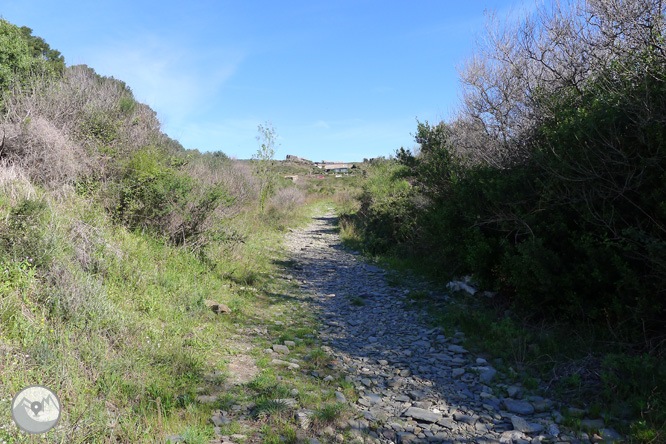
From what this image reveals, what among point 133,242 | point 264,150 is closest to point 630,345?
point 133,242

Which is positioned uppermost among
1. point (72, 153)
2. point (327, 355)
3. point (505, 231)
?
point (72, 153)

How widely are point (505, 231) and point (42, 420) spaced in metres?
6.78

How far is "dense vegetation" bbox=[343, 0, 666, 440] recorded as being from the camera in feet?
13.9

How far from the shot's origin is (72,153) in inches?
316

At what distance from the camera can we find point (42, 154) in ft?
25.1

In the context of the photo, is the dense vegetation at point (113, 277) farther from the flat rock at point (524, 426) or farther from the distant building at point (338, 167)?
the distant building at point (338, 167)

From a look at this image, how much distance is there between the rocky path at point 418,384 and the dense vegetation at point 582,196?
0.92 metres

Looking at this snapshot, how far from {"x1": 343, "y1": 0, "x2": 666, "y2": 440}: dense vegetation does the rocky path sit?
92 cm

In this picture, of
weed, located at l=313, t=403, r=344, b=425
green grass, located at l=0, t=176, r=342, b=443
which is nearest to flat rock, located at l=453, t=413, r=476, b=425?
weed, located at l=313, t=403, r=344, b=425

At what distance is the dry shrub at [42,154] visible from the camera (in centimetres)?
749

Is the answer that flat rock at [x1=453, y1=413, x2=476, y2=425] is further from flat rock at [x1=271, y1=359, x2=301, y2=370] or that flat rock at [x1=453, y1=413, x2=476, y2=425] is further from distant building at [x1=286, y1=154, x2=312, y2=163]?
distant building at [x1=286, y1=154, x2=312, y2=163]

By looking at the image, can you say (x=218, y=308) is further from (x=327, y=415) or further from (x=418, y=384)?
(x=418, y=384)

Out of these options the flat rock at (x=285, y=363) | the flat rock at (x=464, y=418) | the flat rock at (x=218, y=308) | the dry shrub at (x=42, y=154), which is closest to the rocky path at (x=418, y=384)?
the flat rock at (x=464, y=418)

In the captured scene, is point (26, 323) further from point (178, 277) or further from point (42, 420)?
point (178, 277)
